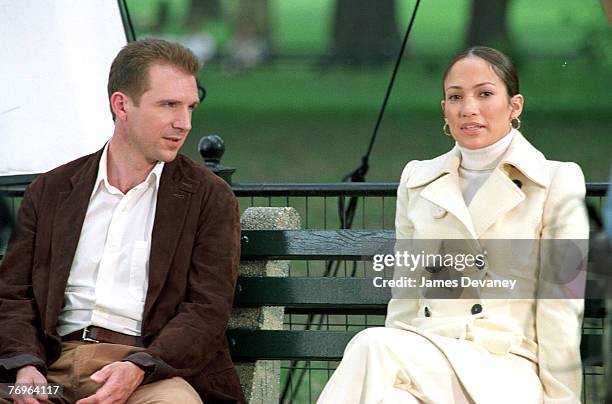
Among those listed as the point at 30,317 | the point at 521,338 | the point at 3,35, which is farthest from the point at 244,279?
the point at 3,35

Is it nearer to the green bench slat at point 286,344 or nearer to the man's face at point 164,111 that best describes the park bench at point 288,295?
the green bench slat at point 286,344

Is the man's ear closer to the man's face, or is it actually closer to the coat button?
the man's face

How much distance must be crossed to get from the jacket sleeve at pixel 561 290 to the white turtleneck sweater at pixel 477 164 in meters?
0.18

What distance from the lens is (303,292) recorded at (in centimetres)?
429

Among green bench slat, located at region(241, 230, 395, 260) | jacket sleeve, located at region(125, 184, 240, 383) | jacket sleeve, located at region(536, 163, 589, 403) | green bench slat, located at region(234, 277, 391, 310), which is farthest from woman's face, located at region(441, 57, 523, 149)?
jacket sleeve, located at region(125, 184, 240, 383)

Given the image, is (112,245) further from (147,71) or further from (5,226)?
(5,226)

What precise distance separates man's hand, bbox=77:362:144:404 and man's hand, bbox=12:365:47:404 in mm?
155

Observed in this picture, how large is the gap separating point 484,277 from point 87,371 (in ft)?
3.70

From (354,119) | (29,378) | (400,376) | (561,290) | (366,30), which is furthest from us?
(354,119)

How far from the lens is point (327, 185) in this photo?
4480 millimetres

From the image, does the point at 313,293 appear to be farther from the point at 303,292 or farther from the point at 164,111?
the point at 164,111

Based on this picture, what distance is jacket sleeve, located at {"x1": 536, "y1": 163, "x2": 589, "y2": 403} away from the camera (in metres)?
3.68

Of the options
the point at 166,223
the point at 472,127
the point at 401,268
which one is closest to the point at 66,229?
the point at 166,223

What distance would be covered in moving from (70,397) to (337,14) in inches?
427
